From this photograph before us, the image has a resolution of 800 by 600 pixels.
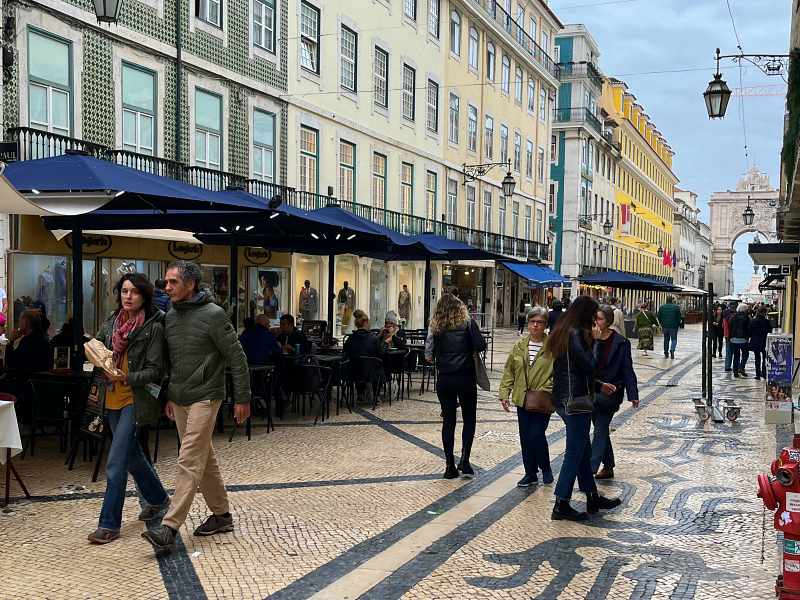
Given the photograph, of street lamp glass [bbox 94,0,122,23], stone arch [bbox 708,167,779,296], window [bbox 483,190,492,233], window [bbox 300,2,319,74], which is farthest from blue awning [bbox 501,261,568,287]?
stone arch [bbox 708,167,779,296]

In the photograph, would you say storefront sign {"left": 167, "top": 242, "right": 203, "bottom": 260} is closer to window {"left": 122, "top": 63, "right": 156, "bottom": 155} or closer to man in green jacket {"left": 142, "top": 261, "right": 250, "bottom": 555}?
window {"left": 122, "top": 63, "right": 156, "bottom": 155}

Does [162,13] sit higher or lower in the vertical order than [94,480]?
higher

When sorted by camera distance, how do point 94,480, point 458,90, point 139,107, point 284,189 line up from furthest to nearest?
point 458,90, point 284,189, point 139,107, point 94,480

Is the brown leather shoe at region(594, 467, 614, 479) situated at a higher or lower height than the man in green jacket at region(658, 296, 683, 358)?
lower

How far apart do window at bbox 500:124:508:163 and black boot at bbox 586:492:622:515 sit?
98.4 feet

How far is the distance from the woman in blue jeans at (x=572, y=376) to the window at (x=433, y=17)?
2377cm

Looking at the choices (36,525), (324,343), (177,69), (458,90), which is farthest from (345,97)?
(36,525)

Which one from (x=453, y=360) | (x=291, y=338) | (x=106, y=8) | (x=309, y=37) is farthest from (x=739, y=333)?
(x=106, y=8)

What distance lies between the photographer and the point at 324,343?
1340 cm

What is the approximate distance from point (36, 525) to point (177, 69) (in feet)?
42.0

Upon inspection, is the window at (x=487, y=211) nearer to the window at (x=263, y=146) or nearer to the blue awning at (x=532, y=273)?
the blue awning at (x=532, y=273)

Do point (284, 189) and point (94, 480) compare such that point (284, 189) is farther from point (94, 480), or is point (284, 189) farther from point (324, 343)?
point (94, 480)

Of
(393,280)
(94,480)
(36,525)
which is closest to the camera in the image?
(36,525)

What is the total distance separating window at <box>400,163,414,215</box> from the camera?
26391 millimetres
